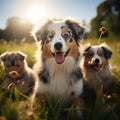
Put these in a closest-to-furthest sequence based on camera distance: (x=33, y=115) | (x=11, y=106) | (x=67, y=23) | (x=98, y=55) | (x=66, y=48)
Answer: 1. (x=11, y=106)
2. (x=33, y=115)
3. (x=66, y=48)
4. (x=67, y=23)
5. (x=98, y=55)

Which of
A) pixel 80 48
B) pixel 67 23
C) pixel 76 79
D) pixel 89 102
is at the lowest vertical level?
pixel 89 102

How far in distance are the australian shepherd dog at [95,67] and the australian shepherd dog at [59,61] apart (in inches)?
45.2

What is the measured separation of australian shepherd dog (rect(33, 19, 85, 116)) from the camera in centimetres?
614

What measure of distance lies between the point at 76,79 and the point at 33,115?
5.49 ft

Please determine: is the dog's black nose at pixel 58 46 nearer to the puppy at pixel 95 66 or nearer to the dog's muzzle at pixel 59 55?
the dog's muzzle at pixel 59 55

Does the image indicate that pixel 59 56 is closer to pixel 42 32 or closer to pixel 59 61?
pixel 59 61

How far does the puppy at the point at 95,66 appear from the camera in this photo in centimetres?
752

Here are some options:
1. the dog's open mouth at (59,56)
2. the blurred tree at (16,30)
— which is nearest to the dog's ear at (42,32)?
the dog's open mouth at (59,56)

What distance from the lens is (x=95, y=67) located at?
7594 mm

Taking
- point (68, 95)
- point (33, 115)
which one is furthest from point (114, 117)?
point (68, 95)

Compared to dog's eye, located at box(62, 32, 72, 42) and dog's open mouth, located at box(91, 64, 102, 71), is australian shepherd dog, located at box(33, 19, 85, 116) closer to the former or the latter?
dog's eye, located at box(62, 32, 72, 42)

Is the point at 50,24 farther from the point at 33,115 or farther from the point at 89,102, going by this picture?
the point at 33,115

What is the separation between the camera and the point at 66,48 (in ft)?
19.7

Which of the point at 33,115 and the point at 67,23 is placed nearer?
the point at 33,115
